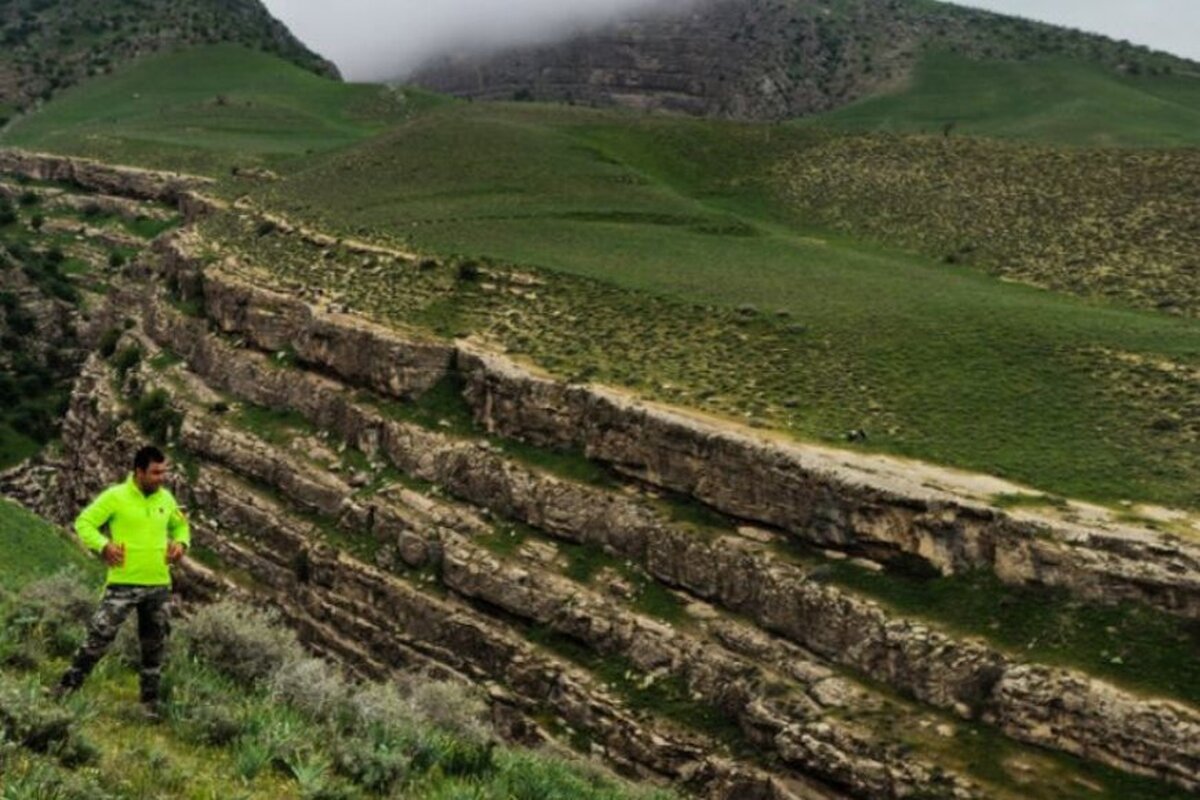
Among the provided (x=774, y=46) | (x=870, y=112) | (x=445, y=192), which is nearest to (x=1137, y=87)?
(x=870, y=112)

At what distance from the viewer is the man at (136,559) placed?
1066 centimetres

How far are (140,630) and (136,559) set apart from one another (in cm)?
82

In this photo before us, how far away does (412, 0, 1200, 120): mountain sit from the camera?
11931 cm

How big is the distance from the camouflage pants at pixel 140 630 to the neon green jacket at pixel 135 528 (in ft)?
0.44

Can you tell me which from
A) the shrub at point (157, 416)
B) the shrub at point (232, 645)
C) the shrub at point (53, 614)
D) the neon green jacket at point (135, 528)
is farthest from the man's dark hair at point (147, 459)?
the shrub at point (157, 416)

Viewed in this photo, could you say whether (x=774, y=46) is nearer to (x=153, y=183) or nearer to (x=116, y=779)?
(x=153, y=183)

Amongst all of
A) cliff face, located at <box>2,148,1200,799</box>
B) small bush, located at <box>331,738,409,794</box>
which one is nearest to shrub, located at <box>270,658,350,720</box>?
small bush, located at <box>331,738,409,794</box>

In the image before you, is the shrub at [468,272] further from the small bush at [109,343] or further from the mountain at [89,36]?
the mountain at [89,36]

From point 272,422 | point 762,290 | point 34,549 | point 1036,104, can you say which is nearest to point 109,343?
point 272,422

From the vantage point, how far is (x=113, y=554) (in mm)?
10688

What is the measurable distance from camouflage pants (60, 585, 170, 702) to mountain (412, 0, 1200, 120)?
11538 cm

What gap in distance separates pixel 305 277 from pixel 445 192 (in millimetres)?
13517

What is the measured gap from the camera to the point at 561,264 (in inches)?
1476

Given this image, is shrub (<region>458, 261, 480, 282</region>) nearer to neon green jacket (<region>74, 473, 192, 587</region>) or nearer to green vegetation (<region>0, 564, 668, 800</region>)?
green vegetation (<region>0, 564, 668, 800</region>)
